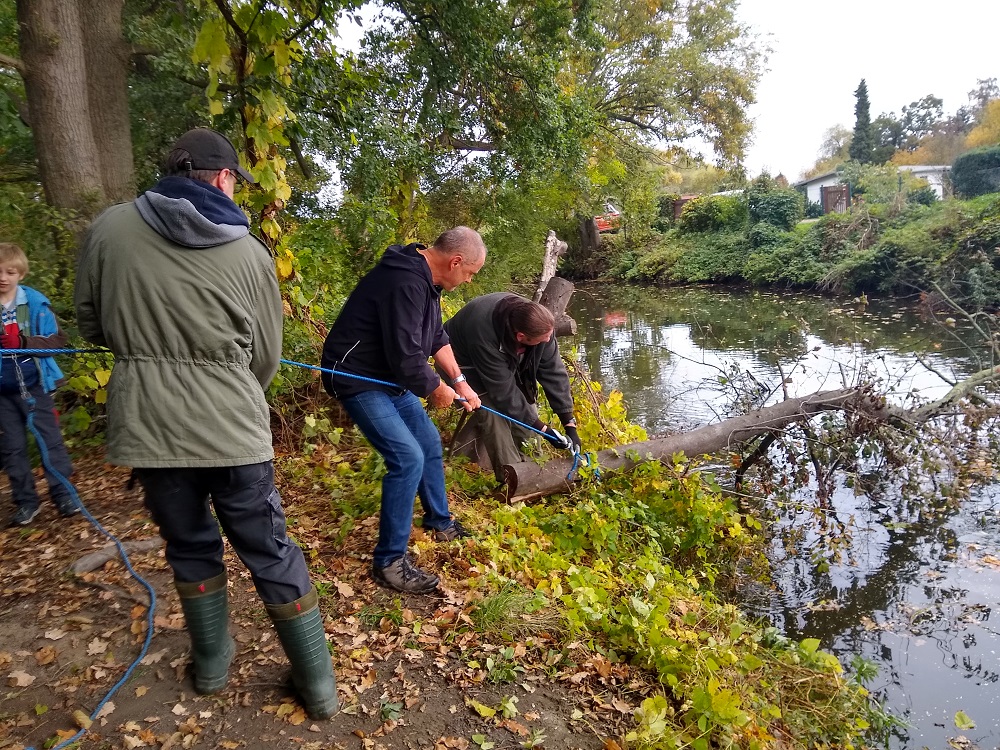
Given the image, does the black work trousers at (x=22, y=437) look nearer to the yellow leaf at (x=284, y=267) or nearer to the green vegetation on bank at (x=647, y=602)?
the green vegetation on bank at (x=647, y=602)

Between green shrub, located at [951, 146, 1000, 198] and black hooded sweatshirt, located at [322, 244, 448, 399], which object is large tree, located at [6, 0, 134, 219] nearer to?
black hooded sweatshirt, located at [322, 244, 448, 399]

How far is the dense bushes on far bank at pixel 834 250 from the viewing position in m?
16.8

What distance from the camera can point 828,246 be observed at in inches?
851

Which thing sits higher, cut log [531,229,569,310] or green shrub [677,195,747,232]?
green shrub [677,195,747,232]

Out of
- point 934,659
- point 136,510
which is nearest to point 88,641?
point 136,510

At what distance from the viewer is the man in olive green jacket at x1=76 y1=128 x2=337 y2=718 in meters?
2.08

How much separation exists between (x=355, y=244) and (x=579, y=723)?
21.6 ft

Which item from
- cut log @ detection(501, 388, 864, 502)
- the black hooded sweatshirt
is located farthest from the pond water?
the black hooded sweatshirt

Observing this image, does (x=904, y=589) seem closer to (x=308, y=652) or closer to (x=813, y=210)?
(x=308, y=652)

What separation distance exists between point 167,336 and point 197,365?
0.13 metres

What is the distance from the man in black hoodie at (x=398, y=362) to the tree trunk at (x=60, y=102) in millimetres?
3502

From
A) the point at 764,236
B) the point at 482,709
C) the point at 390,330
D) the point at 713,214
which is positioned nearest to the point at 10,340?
the point at 390,330

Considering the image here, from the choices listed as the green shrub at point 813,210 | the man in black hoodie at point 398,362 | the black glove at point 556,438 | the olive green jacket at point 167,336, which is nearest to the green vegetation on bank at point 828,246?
the green shrub at point 813,210

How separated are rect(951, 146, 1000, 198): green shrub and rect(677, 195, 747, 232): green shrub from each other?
8872 mm
